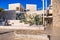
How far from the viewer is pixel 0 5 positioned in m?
17.1

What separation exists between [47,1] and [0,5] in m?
6.30

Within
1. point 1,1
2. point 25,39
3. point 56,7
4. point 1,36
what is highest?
point 1,1

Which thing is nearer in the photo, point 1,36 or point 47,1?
point 1,36

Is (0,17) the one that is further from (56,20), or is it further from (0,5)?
(56,20)

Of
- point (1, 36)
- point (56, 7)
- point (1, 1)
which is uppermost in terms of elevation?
point (1, 1)

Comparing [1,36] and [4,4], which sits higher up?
[4,4]

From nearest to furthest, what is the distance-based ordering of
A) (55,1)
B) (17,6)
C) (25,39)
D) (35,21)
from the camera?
(25,39), (55,1), (35,21), (17,6)

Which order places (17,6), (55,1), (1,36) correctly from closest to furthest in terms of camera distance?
1. (1,36)
2. (55,1)
3. (17,6)

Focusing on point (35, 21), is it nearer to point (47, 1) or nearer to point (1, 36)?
point (47, 1)

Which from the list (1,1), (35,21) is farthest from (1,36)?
(1,1)

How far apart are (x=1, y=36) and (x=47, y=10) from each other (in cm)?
1032

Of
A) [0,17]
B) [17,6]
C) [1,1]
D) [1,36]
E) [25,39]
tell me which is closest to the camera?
[1,36]

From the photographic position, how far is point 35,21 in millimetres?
10867

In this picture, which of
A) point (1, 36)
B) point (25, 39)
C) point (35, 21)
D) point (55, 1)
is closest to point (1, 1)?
point (35, 21)
